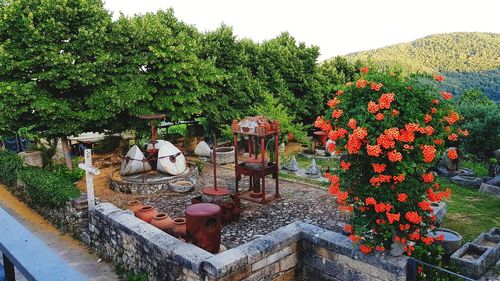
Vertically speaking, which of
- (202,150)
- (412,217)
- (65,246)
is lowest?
(65,246)

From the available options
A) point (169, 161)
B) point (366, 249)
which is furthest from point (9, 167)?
point (366, 249)

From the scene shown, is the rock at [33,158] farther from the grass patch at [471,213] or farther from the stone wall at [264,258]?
the grass patch at [471,213]

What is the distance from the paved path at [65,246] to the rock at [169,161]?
3.59 metres

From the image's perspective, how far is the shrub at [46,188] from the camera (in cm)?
1016

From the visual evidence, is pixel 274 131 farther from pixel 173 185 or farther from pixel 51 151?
pixel 51 151

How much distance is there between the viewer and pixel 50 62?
11.4 metres

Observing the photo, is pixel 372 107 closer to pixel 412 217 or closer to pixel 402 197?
pixel 402 197

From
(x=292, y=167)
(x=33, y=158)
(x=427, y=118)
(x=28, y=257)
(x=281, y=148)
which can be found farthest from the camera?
(x=281, y=148)

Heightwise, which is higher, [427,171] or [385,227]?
[427,171]

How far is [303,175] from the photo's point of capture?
13945 millimetres

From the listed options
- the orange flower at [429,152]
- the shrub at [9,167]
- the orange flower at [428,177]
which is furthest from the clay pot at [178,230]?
the shrub at [9,167]

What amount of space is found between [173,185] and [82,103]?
13.4 feet

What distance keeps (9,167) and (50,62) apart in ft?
15.5

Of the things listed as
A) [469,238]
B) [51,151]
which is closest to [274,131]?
[469,238]
